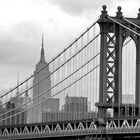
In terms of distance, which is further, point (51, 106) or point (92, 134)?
point (51, 106)

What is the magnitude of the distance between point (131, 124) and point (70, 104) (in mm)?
32145

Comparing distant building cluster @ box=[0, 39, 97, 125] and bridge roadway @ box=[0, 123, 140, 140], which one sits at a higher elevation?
distant building cluster @ box=[0, 39, 97, 125]

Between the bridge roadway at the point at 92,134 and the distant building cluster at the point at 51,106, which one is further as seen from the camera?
the distant building cluster at the point at 51,106

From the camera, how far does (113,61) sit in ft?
379

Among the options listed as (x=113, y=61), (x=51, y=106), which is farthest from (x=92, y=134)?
(x=51, y=106)

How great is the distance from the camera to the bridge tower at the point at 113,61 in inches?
4441

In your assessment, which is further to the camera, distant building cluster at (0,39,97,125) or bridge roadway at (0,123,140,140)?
distant building cluster at (0,39,97,125)

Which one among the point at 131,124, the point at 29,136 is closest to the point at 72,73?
the point at 29,136

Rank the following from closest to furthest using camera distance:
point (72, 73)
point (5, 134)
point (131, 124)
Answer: point (131, 124)
point (72, 73)
point (5, 134)

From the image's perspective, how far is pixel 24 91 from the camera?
13112 cm

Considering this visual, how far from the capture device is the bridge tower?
11281 centimetres

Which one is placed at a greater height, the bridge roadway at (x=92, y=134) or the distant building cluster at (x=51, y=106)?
the distant building cluster at (x=51, y=106)

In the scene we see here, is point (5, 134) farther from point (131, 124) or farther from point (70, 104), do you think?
point (131, 124)

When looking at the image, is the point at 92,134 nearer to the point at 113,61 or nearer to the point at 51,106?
the point at 113,61
